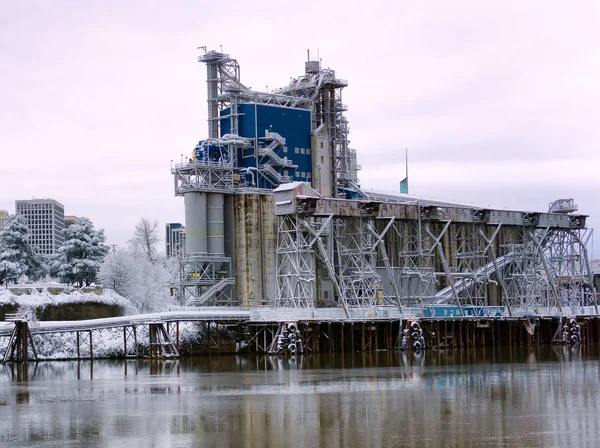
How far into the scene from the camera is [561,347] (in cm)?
8662

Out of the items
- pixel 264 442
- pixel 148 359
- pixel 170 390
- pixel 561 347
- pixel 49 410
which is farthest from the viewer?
pixel 561 347

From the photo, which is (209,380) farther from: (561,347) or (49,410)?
(561,347)

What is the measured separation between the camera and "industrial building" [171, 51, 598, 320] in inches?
3268

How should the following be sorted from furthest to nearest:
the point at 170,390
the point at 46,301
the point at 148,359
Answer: the point at 46,301
the point at 148,359
the point at 170,390

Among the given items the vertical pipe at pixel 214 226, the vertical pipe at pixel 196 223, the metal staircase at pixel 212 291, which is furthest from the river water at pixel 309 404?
the vertical pipe at pixel 214 226

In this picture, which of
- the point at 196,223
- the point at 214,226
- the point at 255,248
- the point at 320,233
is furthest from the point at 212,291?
the point at 320,233

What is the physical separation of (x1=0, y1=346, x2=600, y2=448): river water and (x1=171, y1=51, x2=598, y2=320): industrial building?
1790 cm

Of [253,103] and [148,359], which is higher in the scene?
[253,103]

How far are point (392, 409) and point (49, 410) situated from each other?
13712 millimetres

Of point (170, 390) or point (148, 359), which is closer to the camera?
point (170, 390)

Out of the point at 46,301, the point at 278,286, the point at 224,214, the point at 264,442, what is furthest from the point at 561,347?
the point at 264,442

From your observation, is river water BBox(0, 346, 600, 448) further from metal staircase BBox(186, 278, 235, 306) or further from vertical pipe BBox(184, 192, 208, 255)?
vertical pipe BBox(184, 192, 208, 255)

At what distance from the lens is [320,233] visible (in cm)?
8012

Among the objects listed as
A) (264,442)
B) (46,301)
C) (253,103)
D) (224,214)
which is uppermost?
(253,103)
